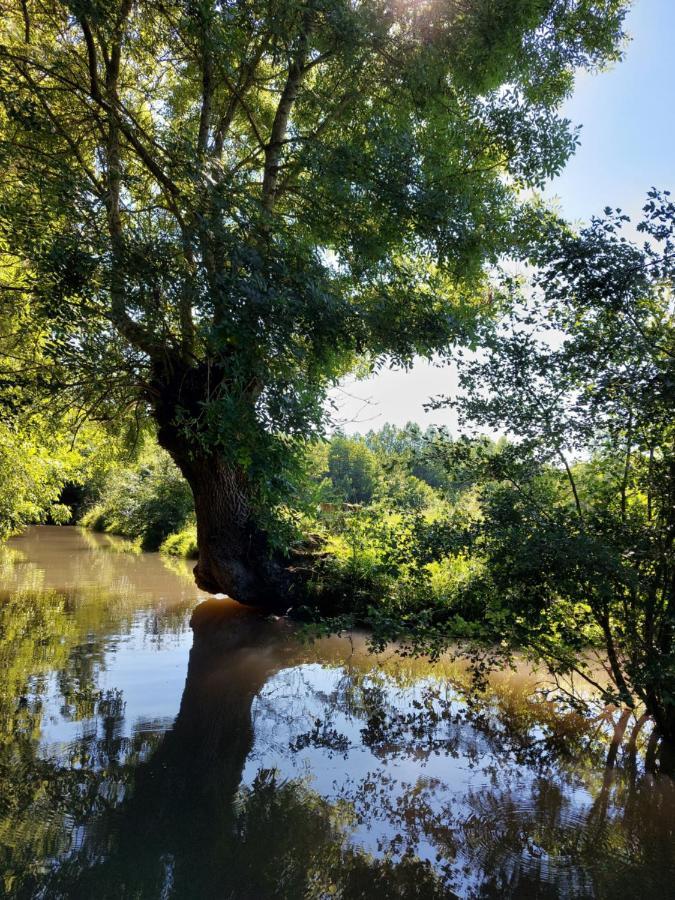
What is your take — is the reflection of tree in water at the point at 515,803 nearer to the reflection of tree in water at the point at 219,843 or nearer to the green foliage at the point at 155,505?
the reflection of tree in water at the point at 219,843

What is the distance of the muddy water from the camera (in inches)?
135

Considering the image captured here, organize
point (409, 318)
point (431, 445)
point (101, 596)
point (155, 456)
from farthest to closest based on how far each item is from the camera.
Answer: point (155, 456), point (101, 596), point (409, 318), point (431, 445)

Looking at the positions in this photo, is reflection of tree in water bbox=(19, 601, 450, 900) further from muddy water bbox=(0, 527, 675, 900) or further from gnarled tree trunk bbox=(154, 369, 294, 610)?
gnarled tree trunk bbox=(154, 369, 294, 610)

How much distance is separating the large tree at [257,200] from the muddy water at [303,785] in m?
2.35

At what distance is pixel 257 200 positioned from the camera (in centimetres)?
570

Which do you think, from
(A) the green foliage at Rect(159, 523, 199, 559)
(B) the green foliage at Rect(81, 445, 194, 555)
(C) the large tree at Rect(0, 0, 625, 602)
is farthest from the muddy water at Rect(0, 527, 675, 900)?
(B) the green foliage at Rect(81, 445, 194, 555)

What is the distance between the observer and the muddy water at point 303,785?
344 centimetres

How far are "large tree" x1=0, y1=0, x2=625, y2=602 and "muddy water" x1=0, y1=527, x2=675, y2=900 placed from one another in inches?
92.7

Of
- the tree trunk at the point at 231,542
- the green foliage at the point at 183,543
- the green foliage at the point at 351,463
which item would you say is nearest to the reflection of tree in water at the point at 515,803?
the tree trunk at the point at 231,542

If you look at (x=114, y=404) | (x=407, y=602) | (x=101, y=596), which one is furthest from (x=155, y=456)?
(x=407, y=602)

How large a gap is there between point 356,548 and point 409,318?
202 inches

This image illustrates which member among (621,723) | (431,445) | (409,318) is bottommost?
(621,723)

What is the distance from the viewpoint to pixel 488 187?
766cm

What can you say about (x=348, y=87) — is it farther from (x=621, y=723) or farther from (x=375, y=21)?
(x=621, y=723)
